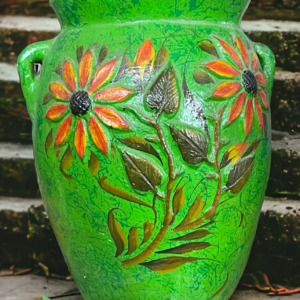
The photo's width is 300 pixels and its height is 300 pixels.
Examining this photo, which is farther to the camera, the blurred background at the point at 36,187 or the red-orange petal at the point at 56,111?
the blurred background at the point at 36,187

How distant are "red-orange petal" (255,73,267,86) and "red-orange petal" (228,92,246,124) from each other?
9 cm

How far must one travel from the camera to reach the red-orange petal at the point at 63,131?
104 centimetres

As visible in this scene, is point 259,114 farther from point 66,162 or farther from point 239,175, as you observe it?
point 66,162

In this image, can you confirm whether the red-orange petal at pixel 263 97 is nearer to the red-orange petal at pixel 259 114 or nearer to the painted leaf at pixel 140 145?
the red-orange petal at pixel 259 114

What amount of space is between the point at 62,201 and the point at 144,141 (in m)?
0.26

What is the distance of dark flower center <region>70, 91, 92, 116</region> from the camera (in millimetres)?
1016

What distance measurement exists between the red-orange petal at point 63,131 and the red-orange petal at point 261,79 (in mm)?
453

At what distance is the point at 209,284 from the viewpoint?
1097 mm

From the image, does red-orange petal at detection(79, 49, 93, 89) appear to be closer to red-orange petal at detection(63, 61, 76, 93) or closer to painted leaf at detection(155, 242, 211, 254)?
red-orange petal at detection(63, 61, 76, 93)

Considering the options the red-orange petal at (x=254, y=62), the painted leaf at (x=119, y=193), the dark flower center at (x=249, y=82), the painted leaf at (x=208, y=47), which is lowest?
the painted leaf at (x=119, y=193)

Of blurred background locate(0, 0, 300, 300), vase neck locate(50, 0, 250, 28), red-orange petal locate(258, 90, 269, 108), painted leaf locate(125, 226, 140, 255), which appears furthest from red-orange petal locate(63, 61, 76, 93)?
blurred background locate(0, 0, 300, 300)

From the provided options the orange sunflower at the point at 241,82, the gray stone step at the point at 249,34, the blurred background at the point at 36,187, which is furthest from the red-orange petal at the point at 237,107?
the gray stone step at the point at 249,34

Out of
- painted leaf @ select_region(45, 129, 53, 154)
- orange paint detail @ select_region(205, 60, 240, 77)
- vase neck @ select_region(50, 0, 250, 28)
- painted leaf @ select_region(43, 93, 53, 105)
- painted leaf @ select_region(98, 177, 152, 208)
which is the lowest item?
painted leaf @ select_region(98, 177, 152, 208)

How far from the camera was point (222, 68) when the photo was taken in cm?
104
